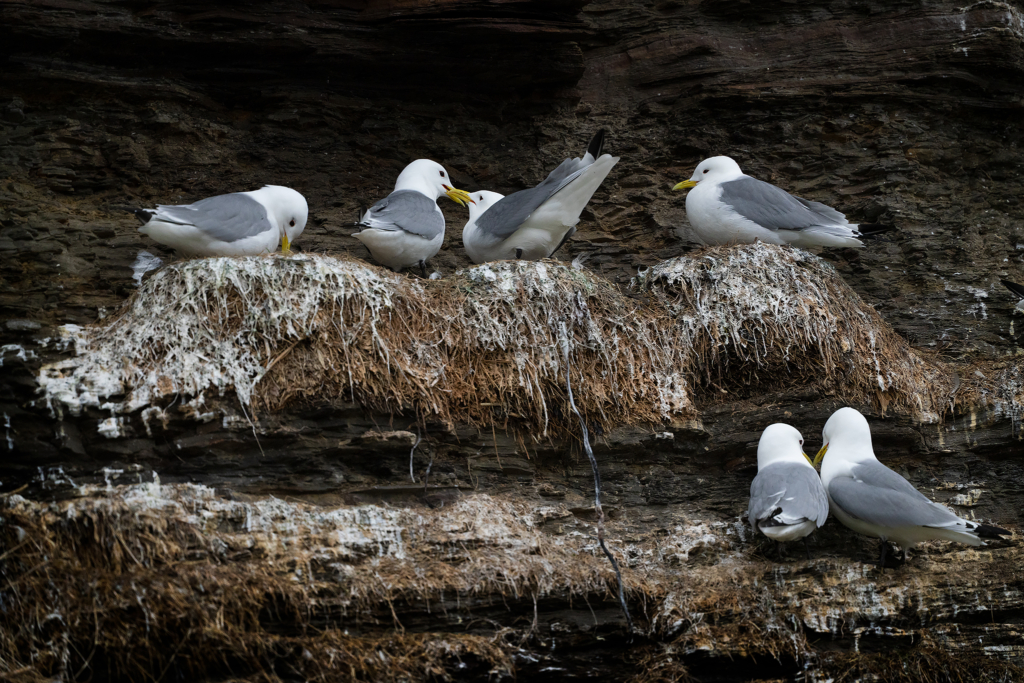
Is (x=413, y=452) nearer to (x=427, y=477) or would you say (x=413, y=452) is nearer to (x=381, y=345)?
(x=427, y=477)

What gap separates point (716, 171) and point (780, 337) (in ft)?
5.19

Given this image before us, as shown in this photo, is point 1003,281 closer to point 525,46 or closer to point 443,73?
point 525,46

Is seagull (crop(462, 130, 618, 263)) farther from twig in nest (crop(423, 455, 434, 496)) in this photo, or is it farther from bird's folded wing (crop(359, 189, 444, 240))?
twig in nest (crop(423, 455, 434, 496))

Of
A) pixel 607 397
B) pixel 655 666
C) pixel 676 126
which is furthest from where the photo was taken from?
pixel 676 126

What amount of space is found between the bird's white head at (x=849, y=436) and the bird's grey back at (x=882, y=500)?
0.12 meters

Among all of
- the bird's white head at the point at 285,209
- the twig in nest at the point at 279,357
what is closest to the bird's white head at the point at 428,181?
the bird's white head at the point at 285,209

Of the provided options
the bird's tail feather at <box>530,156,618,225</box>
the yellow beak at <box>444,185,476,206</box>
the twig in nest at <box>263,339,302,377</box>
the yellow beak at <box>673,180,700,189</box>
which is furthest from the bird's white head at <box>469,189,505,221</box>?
the twig in nest at <box>263,339,302,377</box>

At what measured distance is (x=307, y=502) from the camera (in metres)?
5.10

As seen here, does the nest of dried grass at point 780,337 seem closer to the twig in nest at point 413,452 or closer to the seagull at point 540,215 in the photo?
the seagull at point 540,215

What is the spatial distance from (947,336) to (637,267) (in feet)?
7.40

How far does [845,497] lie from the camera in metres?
5.34

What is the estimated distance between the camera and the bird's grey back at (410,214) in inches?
250

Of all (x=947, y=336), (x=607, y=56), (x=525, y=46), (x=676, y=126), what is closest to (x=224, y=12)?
(x=525, y=46)

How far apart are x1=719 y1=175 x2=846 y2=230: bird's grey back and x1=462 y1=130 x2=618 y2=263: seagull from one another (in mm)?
1001
